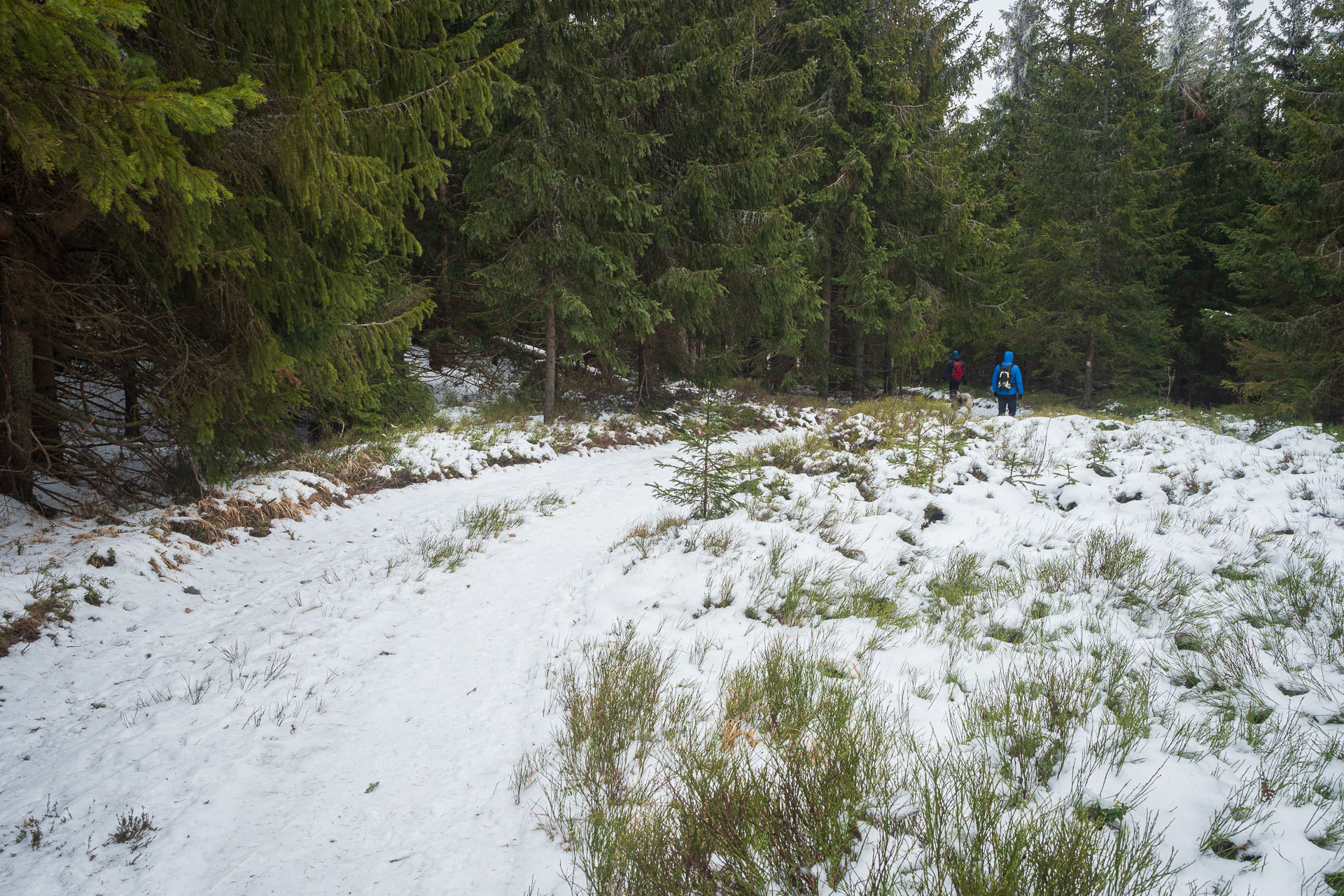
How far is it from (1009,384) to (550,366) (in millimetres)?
11681

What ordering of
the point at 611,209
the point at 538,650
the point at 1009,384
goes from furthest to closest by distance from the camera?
1. the point at 1009,384
2. the point at 611,209
3. the point at 538,650

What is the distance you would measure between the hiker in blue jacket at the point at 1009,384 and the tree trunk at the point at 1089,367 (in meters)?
9.68

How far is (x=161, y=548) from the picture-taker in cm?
509

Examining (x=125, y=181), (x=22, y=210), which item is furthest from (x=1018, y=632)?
(x=22, y=210)

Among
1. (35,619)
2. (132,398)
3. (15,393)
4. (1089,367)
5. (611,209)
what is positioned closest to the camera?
(35,619)

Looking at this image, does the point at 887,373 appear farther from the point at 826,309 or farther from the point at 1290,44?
the point at 1290,44

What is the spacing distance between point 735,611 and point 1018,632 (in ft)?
6.16

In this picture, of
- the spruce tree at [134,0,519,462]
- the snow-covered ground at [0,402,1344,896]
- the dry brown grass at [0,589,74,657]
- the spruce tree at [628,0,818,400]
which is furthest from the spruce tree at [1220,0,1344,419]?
the dry brown grass at [0,589,74,657]

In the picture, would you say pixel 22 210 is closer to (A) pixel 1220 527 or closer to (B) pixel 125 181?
(B) pixel 125 181

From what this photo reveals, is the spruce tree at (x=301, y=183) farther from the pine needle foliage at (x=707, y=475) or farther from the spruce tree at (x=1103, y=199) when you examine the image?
the spruce tree at (x=1103, y=199)

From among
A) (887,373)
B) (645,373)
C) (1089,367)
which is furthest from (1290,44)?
(645,373)

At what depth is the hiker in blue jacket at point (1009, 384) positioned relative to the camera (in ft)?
48.1

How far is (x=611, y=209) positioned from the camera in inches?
479

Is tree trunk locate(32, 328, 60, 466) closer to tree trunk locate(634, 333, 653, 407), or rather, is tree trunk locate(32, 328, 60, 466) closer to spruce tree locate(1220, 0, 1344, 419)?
tree trunk locate(634, 333, 653, 407)
